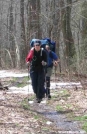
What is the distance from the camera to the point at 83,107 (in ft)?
36.3

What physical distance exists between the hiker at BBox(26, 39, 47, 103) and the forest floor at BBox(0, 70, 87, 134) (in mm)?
423

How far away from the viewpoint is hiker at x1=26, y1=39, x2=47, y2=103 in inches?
449

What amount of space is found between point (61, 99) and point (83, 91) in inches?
57.9

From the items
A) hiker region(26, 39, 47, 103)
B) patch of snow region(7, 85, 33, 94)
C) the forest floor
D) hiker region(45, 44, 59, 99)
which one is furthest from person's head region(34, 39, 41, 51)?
patch of snow region(7, 85, 33, 94)

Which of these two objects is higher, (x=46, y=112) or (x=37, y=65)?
(x=37, y=65)

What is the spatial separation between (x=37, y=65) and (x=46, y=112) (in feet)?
5.32

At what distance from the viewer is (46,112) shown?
10633 mm

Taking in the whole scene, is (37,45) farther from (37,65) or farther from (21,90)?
(21,90)

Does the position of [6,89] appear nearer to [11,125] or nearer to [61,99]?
[61,99]

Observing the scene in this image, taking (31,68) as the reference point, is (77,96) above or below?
below

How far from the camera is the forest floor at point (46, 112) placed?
848cm

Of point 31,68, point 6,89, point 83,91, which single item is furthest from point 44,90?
point 6,89

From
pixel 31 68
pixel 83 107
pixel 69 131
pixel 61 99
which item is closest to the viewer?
pixel 69 131

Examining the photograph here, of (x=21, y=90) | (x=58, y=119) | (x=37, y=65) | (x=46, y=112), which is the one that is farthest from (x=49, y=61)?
(x=58, y=119)
